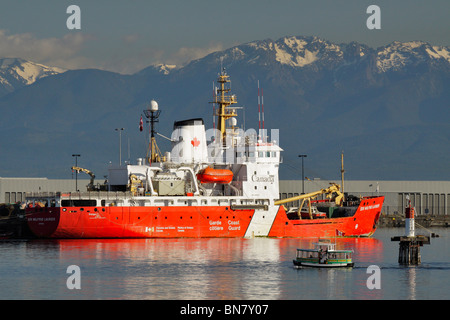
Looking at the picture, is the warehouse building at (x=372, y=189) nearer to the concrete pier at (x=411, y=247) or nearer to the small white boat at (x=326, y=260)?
the concrete pier at (x=411, y=247)

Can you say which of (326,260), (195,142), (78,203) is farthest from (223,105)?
(326,260)

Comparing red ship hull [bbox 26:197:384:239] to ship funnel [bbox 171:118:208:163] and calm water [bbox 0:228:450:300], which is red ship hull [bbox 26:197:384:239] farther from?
ship funnel [bbox 171:118:208:163]

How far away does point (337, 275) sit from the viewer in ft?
180

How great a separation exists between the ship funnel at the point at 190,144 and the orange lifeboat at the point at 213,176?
13.7 ft

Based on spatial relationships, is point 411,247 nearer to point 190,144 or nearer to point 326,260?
point 326,260

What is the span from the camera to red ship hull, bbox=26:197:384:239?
246 feet

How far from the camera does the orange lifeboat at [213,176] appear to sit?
78250 mm

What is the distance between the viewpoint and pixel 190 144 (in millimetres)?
83812

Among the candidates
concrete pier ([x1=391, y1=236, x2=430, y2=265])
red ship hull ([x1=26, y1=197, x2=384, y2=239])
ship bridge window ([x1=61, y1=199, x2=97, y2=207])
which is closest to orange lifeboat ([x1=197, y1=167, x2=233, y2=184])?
red ship hull ([x1=26, y1=197, x2=384, y2=239])

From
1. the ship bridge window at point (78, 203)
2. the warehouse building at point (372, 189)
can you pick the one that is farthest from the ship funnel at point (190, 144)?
the warehouse building at point (372, 189)
